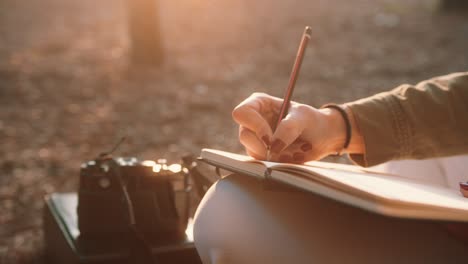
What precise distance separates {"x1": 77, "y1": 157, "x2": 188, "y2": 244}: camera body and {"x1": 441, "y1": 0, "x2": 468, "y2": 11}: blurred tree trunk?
530 centimetres

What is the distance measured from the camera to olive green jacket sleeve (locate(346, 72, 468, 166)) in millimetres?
1446

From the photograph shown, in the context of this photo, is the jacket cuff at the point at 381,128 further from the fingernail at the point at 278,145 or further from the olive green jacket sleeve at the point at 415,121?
the fingernail at the point at 278,145

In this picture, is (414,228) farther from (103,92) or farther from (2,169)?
(103,92)

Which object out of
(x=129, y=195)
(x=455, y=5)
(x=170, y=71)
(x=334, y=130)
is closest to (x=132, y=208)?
(x=129, y=195)

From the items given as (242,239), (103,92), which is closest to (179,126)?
(103,92)

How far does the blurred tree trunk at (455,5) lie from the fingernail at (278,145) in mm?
5496

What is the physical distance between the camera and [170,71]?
188 inches

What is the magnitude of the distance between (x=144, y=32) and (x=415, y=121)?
138 inches

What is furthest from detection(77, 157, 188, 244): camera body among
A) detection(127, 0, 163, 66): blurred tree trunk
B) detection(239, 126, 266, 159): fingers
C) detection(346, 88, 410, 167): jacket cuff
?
detection(127, 0, 163, 66): blurred tree trunk

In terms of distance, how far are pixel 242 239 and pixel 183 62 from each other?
13.0 ft

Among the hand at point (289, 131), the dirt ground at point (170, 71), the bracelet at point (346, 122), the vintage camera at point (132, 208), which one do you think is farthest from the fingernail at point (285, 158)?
the dirt ground at point (170, 71)

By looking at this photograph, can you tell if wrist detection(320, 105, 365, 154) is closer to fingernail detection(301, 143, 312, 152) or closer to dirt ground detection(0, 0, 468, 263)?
fingernail detection(301, 143, 312, 152)

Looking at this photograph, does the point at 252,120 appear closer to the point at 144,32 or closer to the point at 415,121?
the point at 415,121

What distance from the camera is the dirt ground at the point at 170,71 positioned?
3.30 meters
